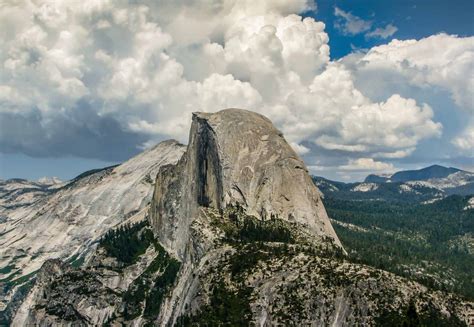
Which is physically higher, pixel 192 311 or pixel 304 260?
pixel 304 260

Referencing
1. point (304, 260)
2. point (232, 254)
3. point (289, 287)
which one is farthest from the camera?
point (232, 254)

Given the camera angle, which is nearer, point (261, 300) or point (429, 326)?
point (429, 326)

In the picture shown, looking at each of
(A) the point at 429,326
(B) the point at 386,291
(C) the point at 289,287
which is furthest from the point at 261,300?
(A) the point at 429,326

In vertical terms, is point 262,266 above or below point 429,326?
above

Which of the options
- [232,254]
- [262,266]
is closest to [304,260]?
[262,266]

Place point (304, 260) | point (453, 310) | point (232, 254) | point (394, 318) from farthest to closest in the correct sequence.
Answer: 1. point (232, 254)
2. point (304, 260)
3. point (453, 310)
4. point (394, 318)

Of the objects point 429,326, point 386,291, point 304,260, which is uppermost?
point 304,260

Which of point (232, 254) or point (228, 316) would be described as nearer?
point (228, 316)

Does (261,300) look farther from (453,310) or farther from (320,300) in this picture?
(453,310)

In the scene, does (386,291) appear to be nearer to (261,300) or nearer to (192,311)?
(261,300)
